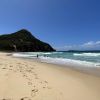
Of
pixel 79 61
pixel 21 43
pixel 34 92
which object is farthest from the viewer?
pixel 21 43

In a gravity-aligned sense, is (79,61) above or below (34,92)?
above

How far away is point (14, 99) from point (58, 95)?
1512 millimetres

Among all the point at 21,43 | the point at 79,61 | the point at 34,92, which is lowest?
the point at 34,92

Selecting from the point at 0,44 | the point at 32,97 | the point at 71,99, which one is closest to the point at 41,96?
the point at 32,97

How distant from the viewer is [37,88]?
5461 millimetres

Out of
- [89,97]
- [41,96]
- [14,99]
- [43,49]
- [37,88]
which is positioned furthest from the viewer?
[43,49]

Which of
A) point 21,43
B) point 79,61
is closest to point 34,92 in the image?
point 79,61

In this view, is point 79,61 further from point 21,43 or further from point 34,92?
point 21,43

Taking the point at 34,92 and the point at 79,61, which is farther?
the point at 79,61

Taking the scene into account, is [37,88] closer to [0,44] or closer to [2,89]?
[2,89]

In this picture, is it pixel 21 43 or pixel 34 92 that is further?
pixel 21 43

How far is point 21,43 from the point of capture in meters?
115

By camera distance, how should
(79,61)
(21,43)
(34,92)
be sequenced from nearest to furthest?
1. (34,92)
2. (79,61)
3. (21,43)

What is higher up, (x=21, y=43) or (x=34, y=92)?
(x=21, y=43)
